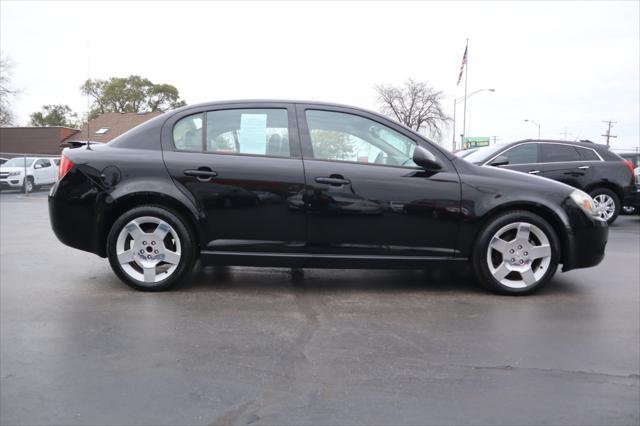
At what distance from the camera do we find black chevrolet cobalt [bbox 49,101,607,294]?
4297 mm

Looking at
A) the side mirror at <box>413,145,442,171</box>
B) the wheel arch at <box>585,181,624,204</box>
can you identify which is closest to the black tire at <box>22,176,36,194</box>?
the wheel arch at <box>585,181,624,204</box>

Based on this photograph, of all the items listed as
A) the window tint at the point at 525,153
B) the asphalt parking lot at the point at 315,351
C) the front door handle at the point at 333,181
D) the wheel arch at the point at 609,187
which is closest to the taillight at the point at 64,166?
the asphalt parking lot at the point at 315,351

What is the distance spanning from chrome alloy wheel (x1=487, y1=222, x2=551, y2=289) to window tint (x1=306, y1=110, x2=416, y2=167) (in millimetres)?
1000

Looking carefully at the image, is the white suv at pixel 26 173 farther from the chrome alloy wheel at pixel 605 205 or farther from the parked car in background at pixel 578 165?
the chrome alloy wheel at pixel 605 205

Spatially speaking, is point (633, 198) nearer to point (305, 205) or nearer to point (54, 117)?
point (305, 205)

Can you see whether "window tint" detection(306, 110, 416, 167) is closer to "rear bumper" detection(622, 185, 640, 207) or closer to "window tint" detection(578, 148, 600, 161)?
"window tint" detection(578, 148, 600, 161)

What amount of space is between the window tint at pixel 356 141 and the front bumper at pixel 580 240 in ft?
4.78

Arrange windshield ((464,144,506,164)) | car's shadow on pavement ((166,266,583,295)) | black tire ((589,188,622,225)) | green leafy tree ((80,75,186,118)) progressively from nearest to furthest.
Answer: car's shadow on pavement ((166,266,583,295)) → windshield ((464,144,506,164)) → black tire ((589,188,622,225)) → green leafy tree ((80,75,186,118))

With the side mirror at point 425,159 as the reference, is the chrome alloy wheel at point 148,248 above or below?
below

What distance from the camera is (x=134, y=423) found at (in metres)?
2.37

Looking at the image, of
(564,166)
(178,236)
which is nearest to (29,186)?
(178,236)

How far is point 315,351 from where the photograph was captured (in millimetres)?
3205

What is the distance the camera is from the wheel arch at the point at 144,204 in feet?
14.2

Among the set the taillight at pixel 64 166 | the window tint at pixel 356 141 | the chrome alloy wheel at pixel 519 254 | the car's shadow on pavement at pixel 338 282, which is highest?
the window tint at pixel 356 141
